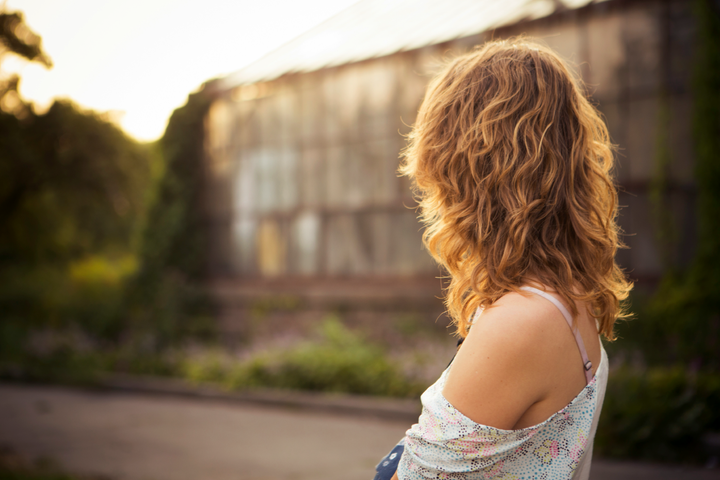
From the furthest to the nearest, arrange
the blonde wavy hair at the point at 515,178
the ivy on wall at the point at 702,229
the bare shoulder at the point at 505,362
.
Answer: the ivy on wall at the point at 702,229 → the blonde wavy hair at the point at 515,178 → the bare shoulder at the point at 505,362

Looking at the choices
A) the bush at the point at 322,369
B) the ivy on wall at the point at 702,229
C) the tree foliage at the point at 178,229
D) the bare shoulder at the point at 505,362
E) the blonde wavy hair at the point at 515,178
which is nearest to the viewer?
the bare shoulder at the point at 505,362

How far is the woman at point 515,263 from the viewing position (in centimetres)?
123

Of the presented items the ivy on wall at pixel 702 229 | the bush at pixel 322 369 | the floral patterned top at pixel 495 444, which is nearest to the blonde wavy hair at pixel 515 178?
the floral patterned top at pixel 495 444

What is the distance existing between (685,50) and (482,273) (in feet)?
27.4

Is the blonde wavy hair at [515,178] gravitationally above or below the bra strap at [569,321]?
above

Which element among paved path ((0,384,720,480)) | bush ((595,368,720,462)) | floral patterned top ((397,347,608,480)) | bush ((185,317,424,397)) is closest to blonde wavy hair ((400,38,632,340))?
floral patterned top ((397,347,608,480))

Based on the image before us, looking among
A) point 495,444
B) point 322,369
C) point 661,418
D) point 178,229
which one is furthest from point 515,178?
point 178,229

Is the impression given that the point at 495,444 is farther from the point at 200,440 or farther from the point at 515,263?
the point at 200,440

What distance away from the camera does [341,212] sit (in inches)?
454

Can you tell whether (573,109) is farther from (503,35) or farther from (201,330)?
(201,330)

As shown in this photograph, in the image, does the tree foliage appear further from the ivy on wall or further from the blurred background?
the ivy on wall

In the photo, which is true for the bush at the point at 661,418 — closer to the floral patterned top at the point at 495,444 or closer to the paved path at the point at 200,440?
the paved path at the point at 200,440

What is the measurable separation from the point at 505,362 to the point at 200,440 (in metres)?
6.04

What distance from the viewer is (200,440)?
6.57 metres
